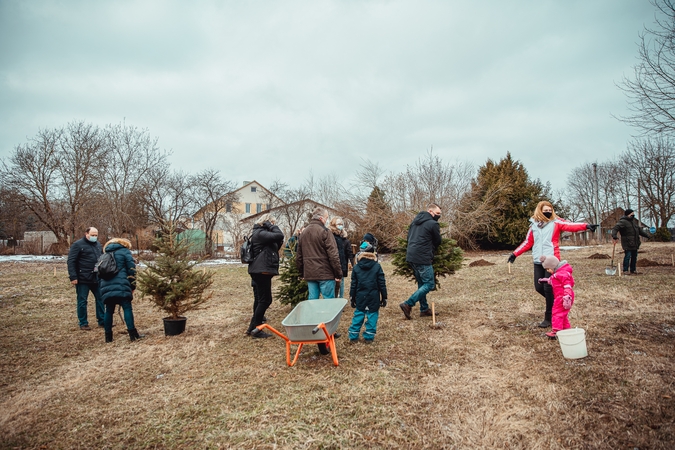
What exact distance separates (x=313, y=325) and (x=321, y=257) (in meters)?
1.56

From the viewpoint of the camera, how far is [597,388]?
3180 millimetres

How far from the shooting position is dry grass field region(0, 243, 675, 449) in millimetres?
2707

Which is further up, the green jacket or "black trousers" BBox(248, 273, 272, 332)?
the green jacket

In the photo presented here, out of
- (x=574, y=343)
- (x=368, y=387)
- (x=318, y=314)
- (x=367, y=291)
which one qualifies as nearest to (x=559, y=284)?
(x=574, y=343)

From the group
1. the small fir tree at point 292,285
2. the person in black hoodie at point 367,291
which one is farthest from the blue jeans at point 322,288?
the small fir tree at point 292,285

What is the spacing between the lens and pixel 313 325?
12.2ft

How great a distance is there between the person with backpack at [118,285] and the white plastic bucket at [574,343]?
540 centimetres

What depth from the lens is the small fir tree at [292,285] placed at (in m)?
6.73

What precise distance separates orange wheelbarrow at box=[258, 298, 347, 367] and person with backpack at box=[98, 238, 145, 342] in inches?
101

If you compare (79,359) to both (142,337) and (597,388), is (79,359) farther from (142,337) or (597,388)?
(597,388)

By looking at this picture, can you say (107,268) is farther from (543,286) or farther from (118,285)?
(543,286)

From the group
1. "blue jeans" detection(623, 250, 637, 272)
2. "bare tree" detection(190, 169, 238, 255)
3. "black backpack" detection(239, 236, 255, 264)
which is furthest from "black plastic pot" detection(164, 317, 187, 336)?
"bare tree" detection(190, 169, 238, 255)

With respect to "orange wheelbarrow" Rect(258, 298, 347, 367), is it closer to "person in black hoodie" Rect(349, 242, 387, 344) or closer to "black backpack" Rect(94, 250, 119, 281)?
"person in black hoodie" Rect(349, 242, 387, 344)

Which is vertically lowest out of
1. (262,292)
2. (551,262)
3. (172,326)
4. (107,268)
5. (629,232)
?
(172,326)
